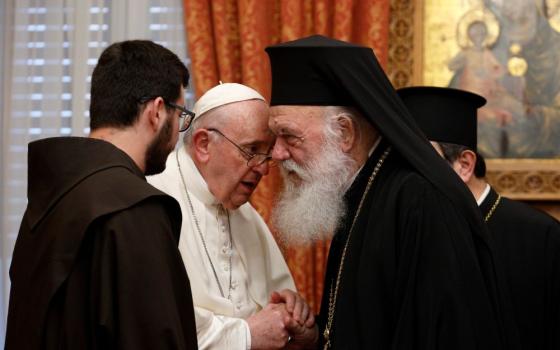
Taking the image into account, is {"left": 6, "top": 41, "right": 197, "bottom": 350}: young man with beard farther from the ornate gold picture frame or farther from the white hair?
the ornate gold picture frame

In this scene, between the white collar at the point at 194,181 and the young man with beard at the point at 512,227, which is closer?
Result: the white collar at the point at 194,181

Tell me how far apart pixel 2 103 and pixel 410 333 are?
3.77 metres

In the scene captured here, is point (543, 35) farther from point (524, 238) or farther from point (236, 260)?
point (236, 260)

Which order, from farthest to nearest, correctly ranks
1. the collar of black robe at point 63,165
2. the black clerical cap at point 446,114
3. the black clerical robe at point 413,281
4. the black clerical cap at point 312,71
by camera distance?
the black clerical cap at point 446,114
the black clerical cap at point 312,71
the black clerical robe at point 413,281
the collar of black robe at point 63,165

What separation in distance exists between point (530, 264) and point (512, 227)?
0.64ft

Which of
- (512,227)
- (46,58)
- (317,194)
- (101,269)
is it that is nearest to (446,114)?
(512,227)

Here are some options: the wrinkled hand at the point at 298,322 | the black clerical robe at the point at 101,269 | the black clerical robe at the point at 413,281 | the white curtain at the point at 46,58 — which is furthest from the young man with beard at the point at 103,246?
the white curtain at the point at 46,58

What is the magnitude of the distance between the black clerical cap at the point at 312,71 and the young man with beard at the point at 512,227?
0.95 metres

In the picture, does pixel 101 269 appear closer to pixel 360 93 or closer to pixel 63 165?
pixel 63 165

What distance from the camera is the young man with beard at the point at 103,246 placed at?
2.20m

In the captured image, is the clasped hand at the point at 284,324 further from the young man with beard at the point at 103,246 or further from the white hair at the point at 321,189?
Answer: the young man with beard at the point at 103,246

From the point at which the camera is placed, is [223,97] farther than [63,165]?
Yes

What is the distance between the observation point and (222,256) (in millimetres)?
3400

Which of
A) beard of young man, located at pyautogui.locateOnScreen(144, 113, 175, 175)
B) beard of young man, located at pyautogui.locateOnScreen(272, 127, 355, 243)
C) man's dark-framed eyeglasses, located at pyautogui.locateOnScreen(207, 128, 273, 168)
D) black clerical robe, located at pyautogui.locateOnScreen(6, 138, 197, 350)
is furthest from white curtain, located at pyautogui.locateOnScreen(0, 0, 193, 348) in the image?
black clerical robe, located at pyautogui.locateOnScreen(6, 138, 197, 350)
